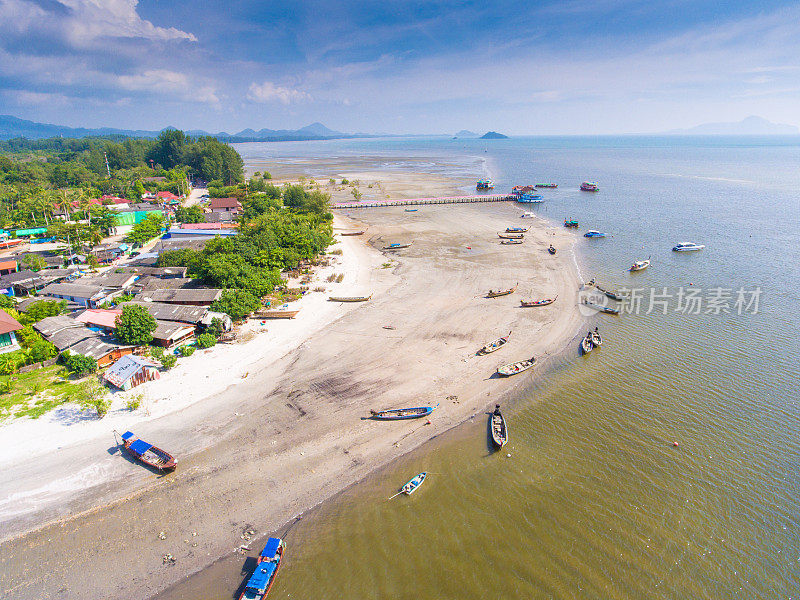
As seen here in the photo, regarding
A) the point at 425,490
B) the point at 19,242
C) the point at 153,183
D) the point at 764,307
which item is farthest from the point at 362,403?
the point at 153,183

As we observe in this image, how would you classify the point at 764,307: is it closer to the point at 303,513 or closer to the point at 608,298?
the point at 608,298

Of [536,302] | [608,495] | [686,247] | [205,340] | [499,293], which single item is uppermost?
[686,247]

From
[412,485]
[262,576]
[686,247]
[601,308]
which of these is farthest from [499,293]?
[686,247]

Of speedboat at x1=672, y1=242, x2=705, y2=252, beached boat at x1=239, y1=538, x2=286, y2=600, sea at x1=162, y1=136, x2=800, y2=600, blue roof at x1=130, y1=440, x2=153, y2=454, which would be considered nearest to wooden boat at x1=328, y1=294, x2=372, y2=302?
sea at x1=162, y1=136, x2=800, y2=600

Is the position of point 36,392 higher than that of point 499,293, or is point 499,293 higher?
point 499,293

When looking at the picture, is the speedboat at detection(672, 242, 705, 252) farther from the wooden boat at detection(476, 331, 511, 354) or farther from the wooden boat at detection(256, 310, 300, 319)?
the wooden boat at detection(256, 310, 300, 319)

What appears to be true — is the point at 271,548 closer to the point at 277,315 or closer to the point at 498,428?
the point at 498,428

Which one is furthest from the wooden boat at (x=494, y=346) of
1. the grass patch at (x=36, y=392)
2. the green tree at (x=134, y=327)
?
the grass patch at (x=36, y=392)

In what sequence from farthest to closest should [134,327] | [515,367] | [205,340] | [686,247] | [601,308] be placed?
[686,247] < [601,308] < [205,340] < [134,327] < [515,367]
